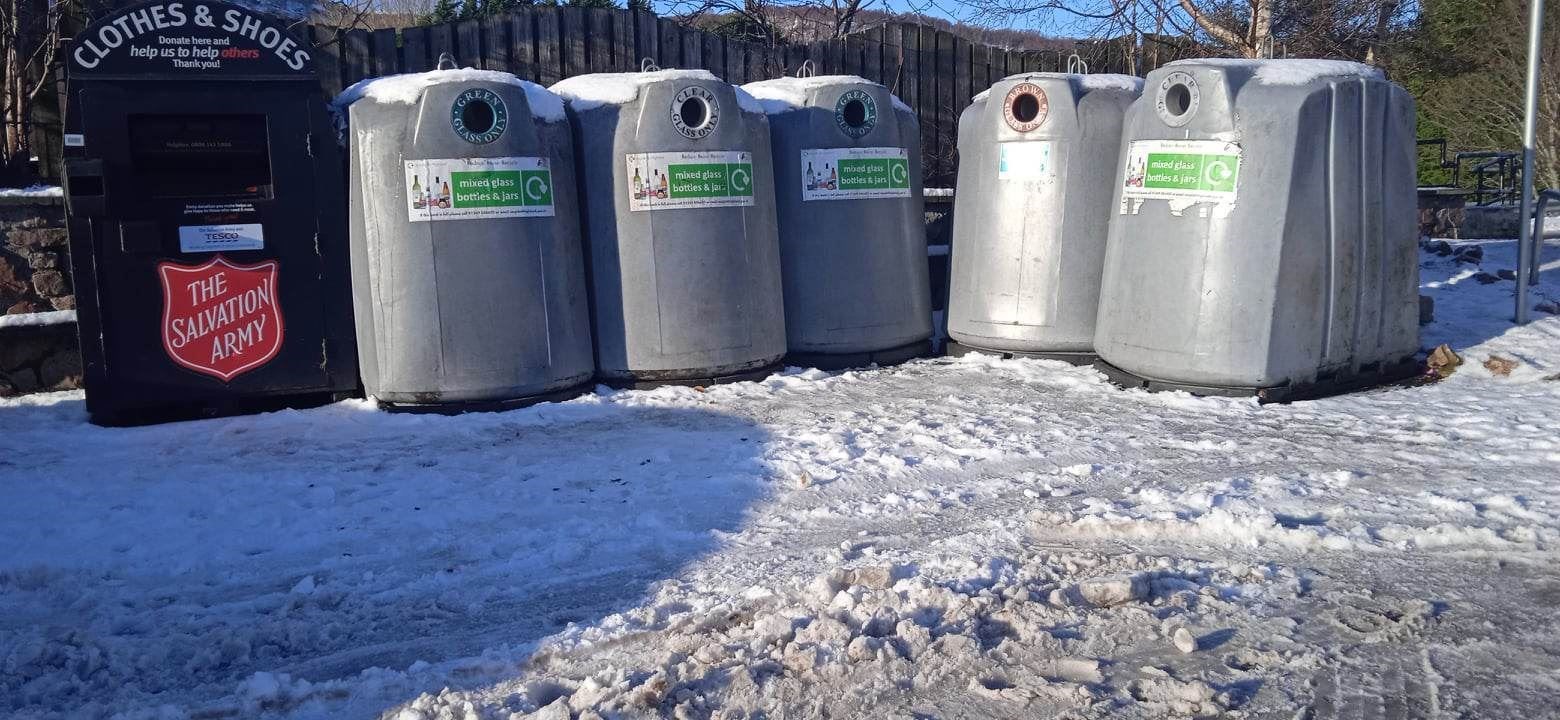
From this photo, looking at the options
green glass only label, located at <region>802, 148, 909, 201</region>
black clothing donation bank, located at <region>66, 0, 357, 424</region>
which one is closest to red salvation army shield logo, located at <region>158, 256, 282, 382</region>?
black clothing donation bank, located at <region>66, 0, 357, 424</region>

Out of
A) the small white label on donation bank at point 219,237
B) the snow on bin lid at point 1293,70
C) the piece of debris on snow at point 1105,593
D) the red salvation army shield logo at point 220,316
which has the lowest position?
the piece of debris on snow at point 1105,593

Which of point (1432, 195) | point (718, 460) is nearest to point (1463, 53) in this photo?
point (1432, 195)

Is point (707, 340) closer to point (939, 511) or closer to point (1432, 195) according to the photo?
point (939, 511)

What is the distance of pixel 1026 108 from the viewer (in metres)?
6.47

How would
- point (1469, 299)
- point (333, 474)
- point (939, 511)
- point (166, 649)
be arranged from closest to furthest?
point (166, 649), point (939, 511), point (333, 474), point (1469, 299)

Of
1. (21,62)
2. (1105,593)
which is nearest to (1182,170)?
(1105,593)

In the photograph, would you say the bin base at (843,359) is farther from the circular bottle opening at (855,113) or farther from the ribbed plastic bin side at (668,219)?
the circular bottle opening at (855,113)

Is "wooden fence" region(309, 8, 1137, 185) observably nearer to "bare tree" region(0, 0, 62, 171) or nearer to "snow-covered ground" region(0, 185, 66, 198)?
"bare tree" region(0, 0, 62, 171)

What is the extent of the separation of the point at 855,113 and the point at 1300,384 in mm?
2662

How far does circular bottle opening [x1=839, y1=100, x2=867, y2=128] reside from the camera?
643 centimetres

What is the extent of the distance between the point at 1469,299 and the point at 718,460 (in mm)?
5639

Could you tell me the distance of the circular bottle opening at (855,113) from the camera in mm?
6426

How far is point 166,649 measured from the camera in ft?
10.1

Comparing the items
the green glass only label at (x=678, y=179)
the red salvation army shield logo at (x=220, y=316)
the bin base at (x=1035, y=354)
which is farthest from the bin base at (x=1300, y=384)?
the red salvation army shield logo at (x=220, y=316)
